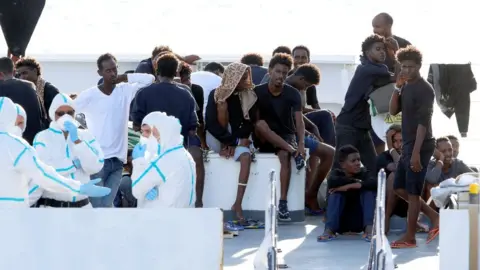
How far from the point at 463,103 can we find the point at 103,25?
780 cm

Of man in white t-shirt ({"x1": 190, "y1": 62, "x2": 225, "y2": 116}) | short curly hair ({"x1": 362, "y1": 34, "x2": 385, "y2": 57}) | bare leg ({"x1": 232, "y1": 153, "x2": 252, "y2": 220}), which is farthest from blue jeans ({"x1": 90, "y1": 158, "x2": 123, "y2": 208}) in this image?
short curly hair ({"x1": 362, "y1": 34, "x2": 385, "y2": 57})

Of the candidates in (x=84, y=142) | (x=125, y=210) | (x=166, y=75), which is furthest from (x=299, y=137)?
(x=125, y=210)

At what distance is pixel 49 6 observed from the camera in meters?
19.0

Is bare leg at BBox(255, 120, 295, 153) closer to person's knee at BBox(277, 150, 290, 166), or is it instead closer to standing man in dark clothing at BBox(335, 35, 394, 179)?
person's knee at BBox(277, 150, 290, 166)

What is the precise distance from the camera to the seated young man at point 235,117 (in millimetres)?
11555

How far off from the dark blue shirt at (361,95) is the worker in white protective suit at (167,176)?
118 inches

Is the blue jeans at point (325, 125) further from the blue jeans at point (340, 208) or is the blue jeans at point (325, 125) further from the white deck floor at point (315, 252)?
the blue jeans at point (340, 208)

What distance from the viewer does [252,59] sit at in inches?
511

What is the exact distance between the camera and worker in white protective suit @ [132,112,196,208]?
872 cm

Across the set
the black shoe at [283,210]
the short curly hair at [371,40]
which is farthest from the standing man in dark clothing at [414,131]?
the black shoe at [283,210]

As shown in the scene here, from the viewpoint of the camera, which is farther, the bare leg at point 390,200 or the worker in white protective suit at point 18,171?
the bare leg at point 390,200

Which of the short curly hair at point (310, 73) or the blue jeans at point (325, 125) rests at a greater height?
the short curly hair at point (310, 73)

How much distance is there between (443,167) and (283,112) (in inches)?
57.8

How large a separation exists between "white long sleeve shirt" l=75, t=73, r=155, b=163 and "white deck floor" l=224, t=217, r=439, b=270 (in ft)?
3.94
